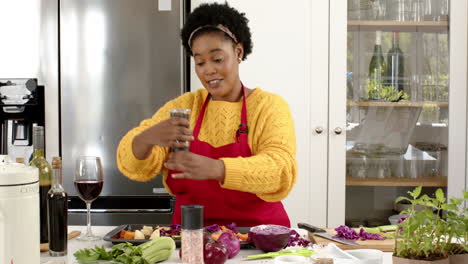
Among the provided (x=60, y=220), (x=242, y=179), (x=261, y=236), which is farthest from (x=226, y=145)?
(x=60, y=220)

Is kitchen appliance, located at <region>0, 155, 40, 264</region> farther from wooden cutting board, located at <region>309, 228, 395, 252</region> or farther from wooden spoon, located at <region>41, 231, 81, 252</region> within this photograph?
wooden cutting board, located at <region>309, 228, 395, 252</region>

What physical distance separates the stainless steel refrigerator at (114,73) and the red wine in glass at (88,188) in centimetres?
122

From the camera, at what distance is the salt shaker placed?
1215mm

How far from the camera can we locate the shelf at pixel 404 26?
2.95 m

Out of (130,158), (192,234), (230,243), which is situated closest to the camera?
(192,234)

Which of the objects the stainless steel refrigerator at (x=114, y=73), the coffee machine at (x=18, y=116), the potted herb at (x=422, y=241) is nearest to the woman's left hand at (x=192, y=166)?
the potted herb at (x=422, y=241)

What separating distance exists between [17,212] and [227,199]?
38.9 inches

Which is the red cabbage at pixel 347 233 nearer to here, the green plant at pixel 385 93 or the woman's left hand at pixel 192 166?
the woman's left hand at pixel 192 166

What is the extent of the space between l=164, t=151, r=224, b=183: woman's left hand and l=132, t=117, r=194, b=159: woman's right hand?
0.14 feet

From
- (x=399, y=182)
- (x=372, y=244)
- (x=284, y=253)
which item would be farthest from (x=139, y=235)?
(x=399, y=182)

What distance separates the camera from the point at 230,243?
1419 millimetres

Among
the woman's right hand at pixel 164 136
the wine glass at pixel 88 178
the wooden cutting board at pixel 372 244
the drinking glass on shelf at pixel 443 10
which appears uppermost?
the drinking glass on shelf at pixel 443 10

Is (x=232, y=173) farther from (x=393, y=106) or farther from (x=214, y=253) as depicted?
(x=393, y=106)

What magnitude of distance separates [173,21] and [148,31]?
131 mm
